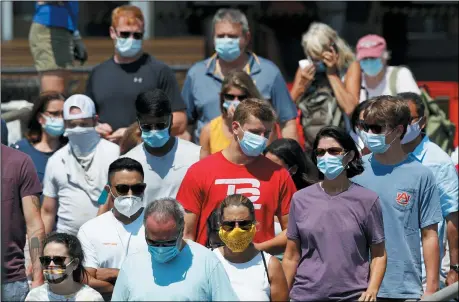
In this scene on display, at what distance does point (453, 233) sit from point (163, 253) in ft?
8.42

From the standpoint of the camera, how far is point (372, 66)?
1170 centimetres

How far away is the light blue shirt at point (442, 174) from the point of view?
9.33 meters

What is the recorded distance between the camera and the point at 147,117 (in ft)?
31.4

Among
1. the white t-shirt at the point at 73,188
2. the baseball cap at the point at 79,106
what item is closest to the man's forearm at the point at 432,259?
the white t-shirt at the point at 73,188

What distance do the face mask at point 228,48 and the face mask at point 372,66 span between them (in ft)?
4.10

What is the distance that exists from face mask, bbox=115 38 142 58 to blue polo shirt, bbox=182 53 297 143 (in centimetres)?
49

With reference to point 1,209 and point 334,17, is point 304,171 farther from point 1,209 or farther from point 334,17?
point 334,17

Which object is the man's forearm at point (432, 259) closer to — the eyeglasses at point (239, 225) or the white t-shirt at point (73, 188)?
the eyeglasses at point (239, 225)

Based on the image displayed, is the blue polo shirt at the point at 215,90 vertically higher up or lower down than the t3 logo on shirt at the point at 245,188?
higher up

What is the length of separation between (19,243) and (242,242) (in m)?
1.97

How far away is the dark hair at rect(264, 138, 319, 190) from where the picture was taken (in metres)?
9.79

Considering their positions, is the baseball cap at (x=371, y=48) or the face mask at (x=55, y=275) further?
the baseball cap at (x=371, y=48)

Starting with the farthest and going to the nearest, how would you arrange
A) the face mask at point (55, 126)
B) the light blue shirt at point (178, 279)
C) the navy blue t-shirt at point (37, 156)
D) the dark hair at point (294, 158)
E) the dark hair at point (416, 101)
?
the face mask at point (55, 126)
the navy blue t-shirt at point (37, 156)
the dark hair at point (294, 158)
the dark hair at point (416, 101)
the light blue shirt at point (178, 279)

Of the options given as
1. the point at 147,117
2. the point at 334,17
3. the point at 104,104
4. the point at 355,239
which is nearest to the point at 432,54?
the point at 334,17
